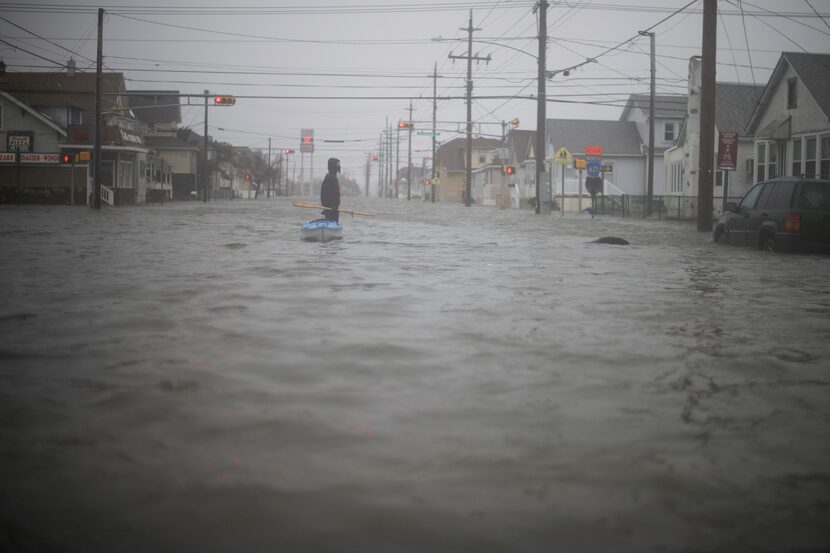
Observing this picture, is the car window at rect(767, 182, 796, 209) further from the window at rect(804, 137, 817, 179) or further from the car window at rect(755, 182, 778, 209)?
the window at rect(804, 137, 817, 179)

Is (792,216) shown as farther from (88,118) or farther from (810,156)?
(88,118)

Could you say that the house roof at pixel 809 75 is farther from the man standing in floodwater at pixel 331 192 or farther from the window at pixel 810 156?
the man standing in floodwater at pixel 331 192

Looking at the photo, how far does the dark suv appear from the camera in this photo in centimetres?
1742

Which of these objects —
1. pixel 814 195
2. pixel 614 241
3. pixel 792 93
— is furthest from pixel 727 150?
pixel 792 93

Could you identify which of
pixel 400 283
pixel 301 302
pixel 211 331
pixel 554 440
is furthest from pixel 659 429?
pixel 400 283

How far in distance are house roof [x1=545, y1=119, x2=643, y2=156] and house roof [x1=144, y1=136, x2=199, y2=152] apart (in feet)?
109

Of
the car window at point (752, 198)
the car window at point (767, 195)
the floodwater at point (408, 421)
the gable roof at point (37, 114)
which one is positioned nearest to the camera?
the floodwater at point (408, 421)

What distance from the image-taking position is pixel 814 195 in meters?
17.5

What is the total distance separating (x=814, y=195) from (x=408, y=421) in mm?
15854

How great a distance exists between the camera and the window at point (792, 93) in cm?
3284

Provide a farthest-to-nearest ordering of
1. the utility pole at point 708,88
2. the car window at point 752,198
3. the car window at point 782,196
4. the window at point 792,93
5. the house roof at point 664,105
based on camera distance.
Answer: the house roof at point 664,105, the window at point 792,93, the utility pole at point 708,88, the car window at point 752,198, the car window at point 782,196

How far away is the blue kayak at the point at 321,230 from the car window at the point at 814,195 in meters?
9.95

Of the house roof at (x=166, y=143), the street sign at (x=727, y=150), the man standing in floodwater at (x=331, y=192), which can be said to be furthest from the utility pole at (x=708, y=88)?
the house roof at (x=166, y=143)

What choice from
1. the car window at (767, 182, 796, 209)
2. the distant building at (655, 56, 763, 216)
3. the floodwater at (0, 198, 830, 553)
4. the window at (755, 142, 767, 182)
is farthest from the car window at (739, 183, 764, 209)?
the distant building at (655, 56, 763, 216)
